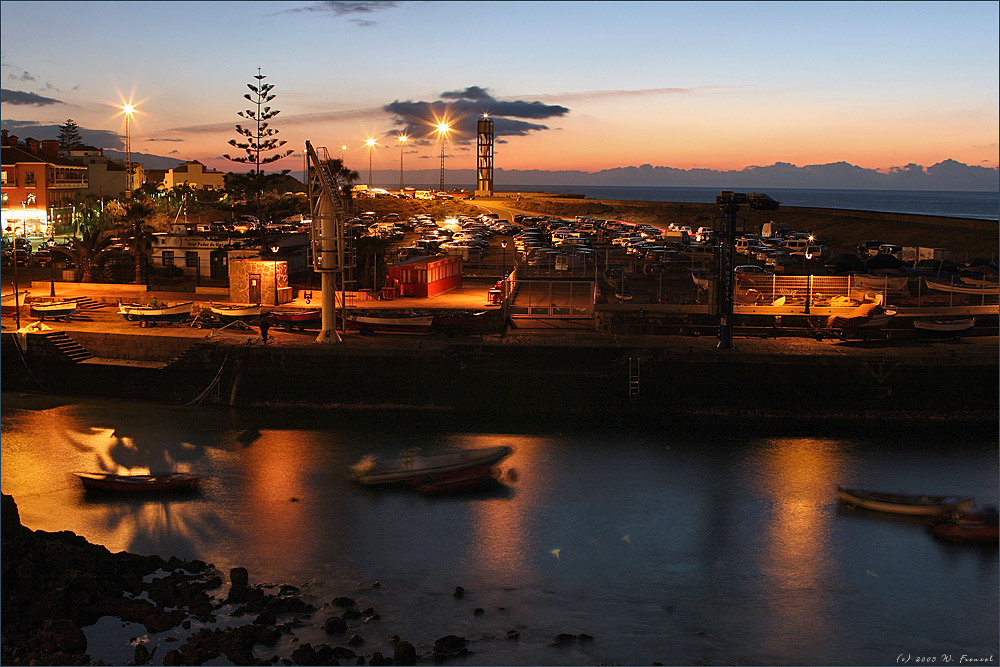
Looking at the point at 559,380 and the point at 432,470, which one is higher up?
the point at 559,380

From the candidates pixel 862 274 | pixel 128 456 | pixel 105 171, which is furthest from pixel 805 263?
pixel 105 171

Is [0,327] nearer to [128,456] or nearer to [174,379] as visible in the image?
[174,379]

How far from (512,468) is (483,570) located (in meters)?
4.34

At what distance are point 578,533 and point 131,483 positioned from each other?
314 inches

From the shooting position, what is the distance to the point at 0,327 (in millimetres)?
23609

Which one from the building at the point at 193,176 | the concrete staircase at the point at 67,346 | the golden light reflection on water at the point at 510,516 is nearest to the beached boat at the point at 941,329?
the golden light reflection on water at the point at 510,516

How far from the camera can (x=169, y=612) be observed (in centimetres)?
1116

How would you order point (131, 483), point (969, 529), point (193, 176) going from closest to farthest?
point (969, 529), point (131, 483), point (193, 176)

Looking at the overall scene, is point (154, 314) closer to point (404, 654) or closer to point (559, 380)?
point (559, 380)

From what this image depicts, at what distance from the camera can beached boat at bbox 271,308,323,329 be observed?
2303cm

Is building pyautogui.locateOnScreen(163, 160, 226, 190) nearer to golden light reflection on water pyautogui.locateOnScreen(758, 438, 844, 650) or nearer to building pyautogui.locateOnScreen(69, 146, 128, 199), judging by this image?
building pyautogui.locateOnScreen(69, 146, 128, 199)

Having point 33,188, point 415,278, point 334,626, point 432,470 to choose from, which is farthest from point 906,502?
point 33,188

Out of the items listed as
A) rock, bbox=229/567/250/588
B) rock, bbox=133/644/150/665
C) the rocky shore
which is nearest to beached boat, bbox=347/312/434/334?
the rocky shore

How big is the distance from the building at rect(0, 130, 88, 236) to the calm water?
28.5 metres
